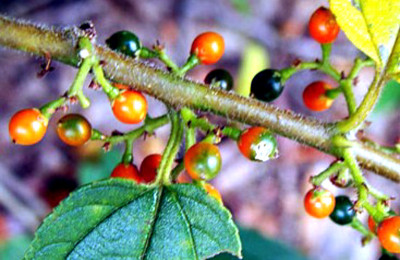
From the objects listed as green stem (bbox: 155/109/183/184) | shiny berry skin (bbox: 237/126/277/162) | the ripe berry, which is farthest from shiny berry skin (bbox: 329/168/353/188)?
the ripe berry

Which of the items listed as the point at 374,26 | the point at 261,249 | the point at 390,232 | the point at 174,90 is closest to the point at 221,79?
the point at 174,90

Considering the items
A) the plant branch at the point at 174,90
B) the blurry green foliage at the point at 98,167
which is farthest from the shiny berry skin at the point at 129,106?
the blurry green foliage at the point at 98,167

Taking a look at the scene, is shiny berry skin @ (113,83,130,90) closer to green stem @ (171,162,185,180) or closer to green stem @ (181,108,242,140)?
green stem @ (181,108,242,140)

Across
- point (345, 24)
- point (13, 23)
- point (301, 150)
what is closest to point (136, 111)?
point (13, 23)

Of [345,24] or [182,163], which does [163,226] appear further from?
[345,24]

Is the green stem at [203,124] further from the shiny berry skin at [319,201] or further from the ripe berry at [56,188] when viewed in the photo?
the ripe berry at [56,188]
